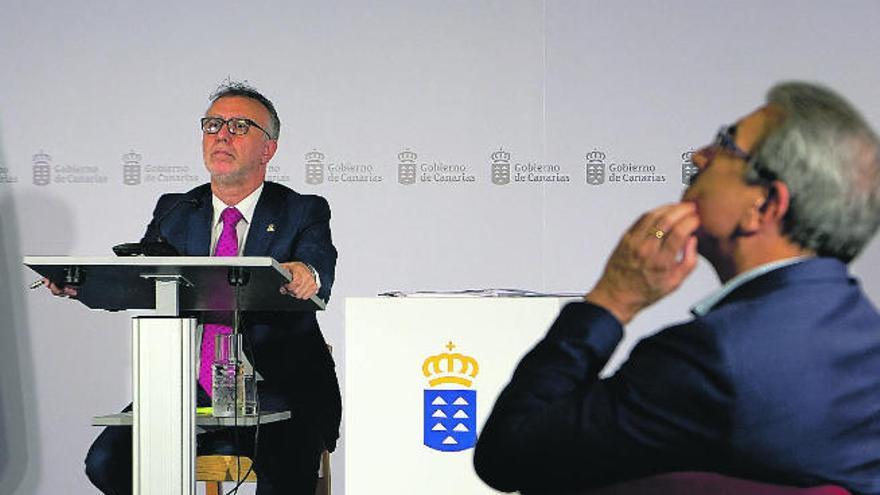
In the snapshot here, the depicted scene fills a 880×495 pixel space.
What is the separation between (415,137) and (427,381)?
2.13m

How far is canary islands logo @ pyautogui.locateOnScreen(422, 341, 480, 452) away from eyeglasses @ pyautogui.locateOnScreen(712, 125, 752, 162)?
2.14 metres

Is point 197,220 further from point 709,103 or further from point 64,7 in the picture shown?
point 709,103

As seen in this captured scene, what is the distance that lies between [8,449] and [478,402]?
9.30 feet

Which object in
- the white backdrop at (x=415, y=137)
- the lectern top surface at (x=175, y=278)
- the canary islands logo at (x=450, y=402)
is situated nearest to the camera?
the lectern top surface at (x=175, y=278)

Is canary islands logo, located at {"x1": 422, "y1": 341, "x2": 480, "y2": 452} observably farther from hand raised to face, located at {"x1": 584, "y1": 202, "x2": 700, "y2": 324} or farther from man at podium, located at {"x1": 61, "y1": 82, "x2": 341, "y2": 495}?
hand raised to face, located at {"x1": 584, "y1": 202, "x2": 700, "y2": 324}

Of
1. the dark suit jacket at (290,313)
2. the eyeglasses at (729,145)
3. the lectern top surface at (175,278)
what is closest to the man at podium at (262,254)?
the dark suit jacket at (290,313)

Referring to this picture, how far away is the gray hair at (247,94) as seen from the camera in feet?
Result: 17.6

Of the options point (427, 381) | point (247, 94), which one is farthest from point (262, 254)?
point (427, 381)

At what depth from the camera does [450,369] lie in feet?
12.3

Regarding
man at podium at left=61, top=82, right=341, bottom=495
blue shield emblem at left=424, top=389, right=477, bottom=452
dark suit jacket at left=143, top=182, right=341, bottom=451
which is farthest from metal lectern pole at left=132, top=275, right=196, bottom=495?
dark suit jacket at left=143, top=182, right=341, bottom=451

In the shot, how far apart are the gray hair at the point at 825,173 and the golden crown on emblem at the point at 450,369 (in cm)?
222

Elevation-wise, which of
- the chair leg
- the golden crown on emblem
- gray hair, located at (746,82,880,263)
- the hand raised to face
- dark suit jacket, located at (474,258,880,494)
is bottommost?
the chair leg

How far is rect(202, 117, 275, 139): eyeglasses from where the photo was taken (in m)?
5.17

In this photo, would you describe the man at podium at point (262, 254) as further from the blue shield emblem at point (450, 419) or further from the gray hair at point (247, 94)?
the blue shield emblem at point (450, 419)
